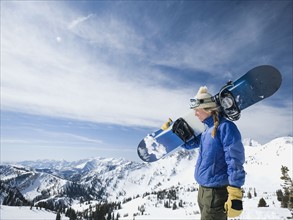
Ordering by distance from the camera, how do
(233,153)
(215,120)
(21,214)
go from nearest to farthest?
1. (233,153)
2. (215,120)
3. (21,214)

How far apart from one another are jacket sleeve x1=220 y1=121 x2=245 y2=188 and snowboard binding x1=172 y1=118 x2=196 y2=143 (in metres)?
1.94

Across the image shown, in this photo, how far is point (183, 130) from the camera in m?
6.71

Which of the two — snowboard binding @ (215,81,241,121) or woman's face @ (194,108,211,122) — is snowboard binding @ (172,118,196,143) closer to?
woman's face @ (194,108,211,122)

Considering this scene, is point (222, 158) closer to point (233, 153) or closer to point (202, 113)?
point (233, 153)

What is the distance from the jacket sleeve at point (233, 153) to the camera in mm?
4176

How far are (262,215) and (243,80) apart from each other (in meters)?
25.9

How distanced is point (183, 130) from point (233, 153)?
8.09ft

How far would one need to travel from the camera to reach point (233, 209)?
13.4 feet

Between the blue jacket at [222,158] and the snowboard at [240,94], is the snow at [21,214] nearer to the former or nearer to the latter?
the snowboard at [240,94]

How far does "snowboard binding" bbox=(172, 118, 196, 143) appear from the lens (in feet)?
21.8

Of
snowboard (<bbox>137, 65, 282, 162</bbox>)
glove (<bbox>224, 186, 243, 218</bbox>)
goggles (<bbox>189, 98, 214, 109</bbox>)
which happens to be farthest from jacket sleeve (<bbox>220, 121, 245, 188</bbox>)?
goggles (<bbox>189, 98, 214, 109</bbox>)

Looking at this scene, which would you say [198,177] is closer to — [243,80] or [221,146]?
[221,146]

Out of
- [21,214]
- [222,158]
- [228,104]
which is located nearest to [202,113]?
[228,104]

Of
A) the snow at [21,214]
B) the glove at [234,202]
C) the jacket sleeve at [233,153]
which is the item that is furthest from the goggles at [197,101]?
the snow at [21,214]
